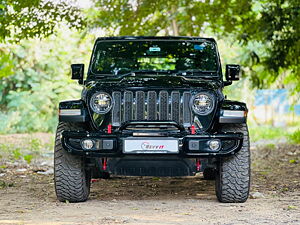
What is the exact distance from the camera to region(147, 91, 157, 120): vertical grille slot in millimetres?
6305

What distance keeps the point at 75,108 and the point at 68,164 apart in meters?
0.61

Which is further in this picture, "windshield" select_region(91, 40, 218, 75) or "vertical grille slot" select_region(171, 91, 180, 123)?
"windshield" select_region(91, 40, 218, 75)

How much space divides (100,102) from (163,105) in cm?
67

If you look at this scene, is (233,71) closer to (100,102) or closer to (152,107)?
(152,107)

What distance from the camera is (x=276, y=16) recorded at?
13.4m

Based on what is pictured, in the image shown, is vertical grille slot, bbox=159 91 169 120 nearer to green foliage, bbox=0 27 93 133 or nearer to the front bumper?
the front bumper

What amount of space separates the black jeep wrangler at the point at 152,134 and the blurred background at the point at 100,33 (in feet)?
13.7

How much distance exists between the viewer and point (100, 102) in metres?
6.36

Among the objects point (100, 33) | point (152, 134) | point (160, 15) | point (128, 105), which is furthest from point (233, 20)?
point (152, 134)

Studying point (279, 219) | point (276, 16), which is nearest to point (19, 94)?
point (276, 16)

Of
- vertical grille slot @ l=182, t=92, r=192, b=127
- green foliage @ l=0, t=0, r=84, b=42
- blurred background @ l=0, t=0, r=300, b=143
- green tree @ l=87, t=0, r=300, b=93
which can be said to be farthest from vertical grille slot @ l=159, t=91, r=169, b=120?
green tree @ l=87, t=0, r=300, b=93

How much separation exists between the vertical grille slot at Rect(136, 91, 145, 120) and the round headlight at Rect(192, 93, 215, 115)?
20.9 inches

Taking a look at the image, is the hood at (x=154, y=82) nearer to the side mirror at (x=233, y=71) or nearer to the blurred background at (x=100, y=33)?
the side mirror at (x=233, y=71)

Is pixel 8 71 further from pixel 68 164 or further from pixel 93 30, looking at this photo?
pixel 68 164
